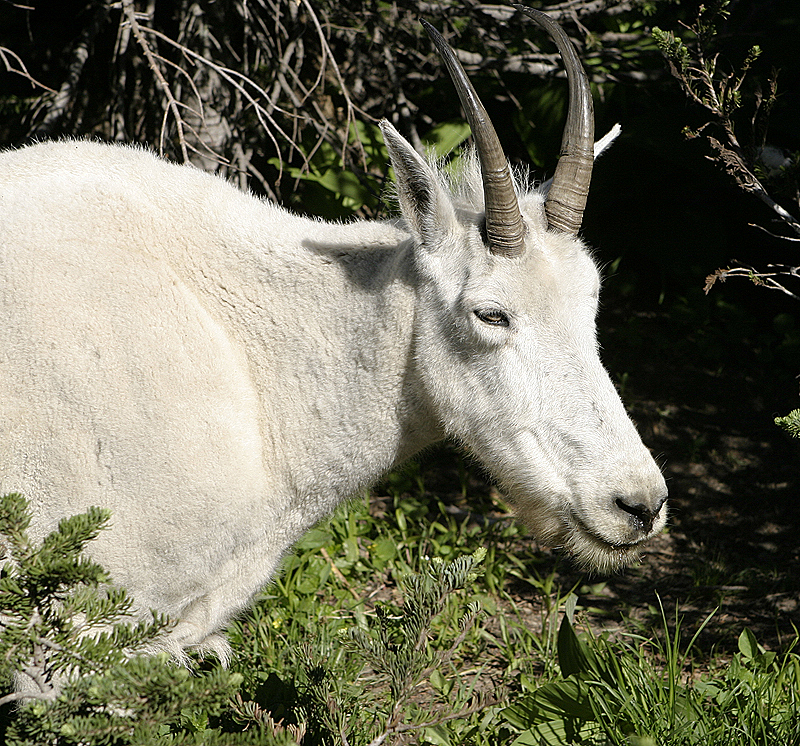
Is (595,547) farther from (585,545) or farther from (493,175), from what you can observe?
(493,175)

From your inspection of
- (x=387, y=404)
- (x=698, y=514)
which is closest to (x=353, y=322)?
(x=387, y=404)

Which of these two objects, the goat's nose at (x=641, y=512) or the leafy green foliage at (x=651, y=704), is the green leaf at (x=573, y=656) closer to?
the leafy green foliage at (x=651, y=704)

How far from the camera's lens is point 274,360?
293cm

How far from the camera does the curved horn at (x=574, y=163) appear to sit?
2781 millimetres

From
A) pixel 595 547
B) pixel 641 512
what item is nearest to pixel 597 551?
pixel 595 547

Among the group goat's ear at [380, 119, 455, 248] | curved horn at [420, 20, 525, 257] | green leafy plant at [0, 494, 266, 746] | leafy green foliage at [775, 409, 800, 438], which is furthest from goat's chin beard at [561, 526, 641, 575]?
green leafy plant at [0, 494, 266, 746]

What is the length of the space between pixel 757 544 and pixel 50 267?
13.8 feet

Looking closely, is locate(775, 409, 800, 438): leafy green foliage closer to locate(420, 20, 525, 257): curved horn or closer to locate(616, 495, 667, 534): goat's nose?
locate(616, 495, 667, 534): goat's nose

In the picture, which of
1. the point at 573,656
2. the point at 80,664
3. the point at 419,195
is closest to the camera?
the point at 80,664

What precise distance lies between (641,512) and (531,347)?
66 centimetres

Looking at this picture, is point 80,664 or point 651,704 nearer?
point 80,664

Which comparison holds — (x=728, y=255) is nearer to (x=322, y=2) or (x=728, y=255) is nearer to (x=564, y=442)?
(x=322, y=2)

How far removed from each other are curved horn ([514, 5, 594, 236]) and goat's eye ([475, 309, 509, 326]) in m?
0.43

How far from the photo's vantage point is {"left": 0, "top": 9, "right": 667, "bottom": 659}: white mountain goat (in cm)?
254
